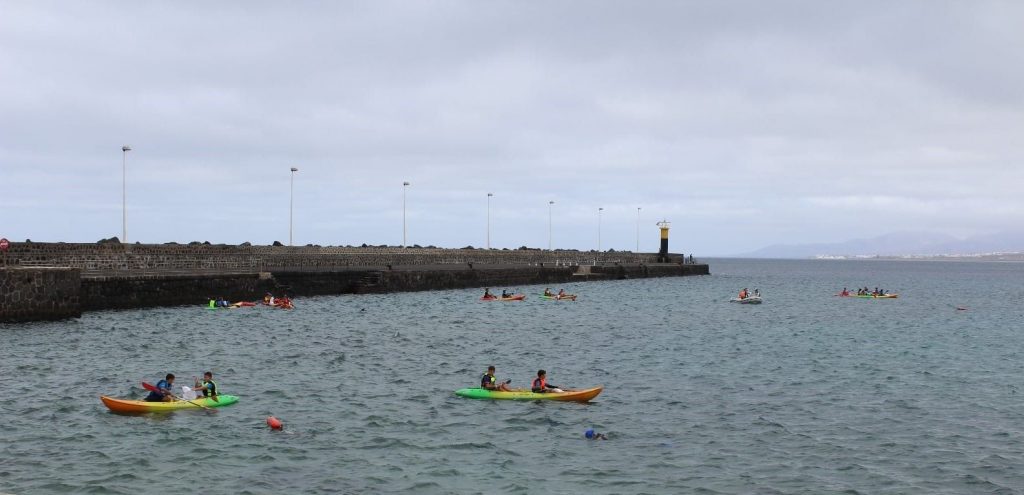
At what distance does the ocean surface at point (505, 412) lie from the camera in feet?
57.9

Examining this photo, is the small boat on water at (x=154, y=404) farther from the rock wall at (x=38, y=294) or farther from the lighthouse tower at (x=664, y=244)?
the lighthouse tower at (x=664, y=244)

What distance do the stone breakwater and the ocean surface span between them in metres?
1.65

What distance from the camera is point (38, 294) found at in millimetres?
41469

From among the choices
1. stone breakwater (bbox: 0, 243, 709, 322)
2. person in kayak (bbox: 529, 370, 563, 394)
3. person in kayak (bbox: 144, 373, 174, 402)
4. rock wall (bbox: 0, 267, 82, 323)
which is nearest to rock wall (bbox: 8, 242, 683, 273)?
stone breakwater (bbox: 0, 243, 709, 322)

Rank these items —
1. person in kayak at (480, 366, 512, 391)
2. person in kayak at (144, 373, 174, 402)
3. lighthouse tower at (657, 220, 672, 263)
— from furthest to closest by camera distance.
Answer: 1. lighthouse tower at (657, 220, 672, 263)
2. person in kayak at (480, 366, 512, 391)
3. person in kayak at (144, 373, 174, 402)

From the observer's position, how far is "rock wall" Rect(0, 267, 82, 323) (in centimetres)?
4022

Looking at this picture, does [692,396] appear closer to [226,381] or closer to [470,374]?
[470,374]

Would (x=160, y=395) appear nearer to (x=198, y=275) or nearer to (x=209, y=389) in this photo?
(x=209, y=389)

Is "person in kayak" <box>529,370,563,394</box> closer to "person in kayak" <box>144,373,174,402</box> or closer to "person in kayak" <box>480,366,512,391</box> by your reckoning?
"person in kayak" <box>480,366,512,391</box>

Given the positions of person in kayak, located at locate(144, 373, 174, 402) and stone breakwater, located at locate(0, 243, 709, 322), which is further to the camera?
stone breakwater, located at locate(0, 243, 709, 322)

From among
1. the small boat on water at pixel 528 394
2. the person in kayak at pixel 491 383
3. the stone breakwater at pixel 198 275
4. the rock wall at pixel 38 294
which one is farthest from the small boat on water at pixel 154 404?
the stone breakwater at pixel 198 275

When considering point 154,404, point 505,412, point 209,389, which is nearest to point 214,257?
point 209,389

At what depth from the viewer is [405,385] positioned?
93.2ft

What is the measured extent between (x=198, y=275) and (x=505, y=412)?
124 feet
